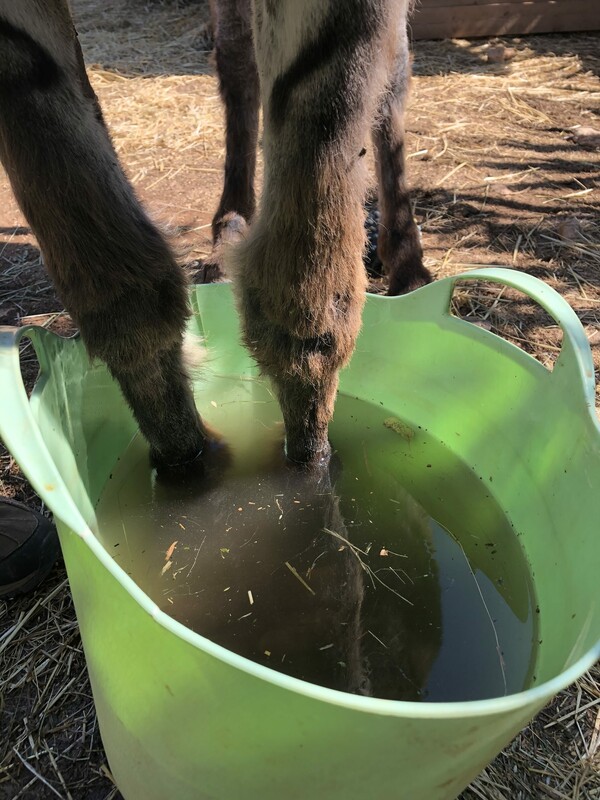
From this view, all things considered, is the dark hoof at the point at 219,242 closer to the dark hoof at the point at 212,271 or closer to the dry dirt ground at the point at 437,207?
the dark hoof at the point at 212,271

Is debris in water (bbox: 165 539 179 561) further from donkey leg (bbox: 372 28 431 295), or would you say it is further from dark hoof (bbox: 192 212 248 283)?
donkey leg (bbox: 372 28 431 295)

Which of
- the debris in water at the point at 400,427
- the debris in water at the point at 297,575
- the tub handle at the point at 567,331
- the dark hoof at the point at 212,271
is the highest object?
the tub handle at the point at 567,331

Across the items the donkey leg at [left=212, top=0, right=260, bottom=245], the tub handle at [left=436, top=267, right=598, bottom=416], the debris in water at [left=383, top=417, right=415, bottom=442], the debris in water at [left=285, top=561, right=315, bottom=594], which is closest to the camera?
the tub handle at [left=436, top=267, right=598, bottom=416]

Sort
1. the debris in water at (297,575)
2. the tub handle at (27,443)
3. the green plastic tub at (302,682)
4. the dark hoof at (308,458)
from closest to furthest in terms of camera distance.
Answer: the green plastic tub at (302,682) → the tub handle at (27,443) → the debris in water at (297,575) → the dark hoof at (308,458)

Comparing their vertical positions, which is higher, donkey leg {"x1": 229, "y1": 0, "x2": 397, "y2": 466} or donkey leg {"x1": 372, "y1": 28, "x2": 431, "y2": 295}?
donkey leg {"x1": 229, "y1": 0, "x2": 397, "y2": 466}

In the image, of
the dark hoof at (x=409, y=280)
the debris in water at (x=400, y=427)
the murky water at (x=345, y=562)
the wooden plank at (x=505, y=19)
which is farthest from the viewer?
the wooden plank at (x=505, y=19)

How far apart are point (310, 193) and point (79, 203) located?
17.9 inches

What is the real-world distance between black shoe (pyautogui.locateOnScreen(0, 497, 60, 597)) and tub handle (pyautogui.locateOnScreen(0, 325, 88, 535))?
2.40 feet

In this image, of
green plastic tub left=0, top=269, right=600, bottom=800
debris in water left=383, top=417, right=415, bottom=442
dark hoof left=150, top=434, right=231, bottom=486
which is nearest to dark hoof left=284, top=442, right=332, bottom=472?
dark hoof left=150, top=434, right=231, bottom=486

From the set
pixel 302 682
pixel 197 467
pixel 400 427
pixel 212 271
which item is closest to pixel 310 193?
pixel 302 682

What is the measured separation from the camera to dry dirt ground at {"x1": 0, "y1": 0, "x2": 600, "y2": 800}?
150 cm

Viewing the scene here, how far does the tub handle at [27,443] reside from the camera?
103 cm

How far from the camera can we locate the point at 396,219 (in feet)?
9.07

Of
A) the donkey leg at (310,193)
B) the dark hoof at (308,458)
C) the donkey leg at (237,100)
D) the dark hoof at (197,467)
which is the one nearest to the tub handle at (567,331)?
the donkey leg at (310,193)
